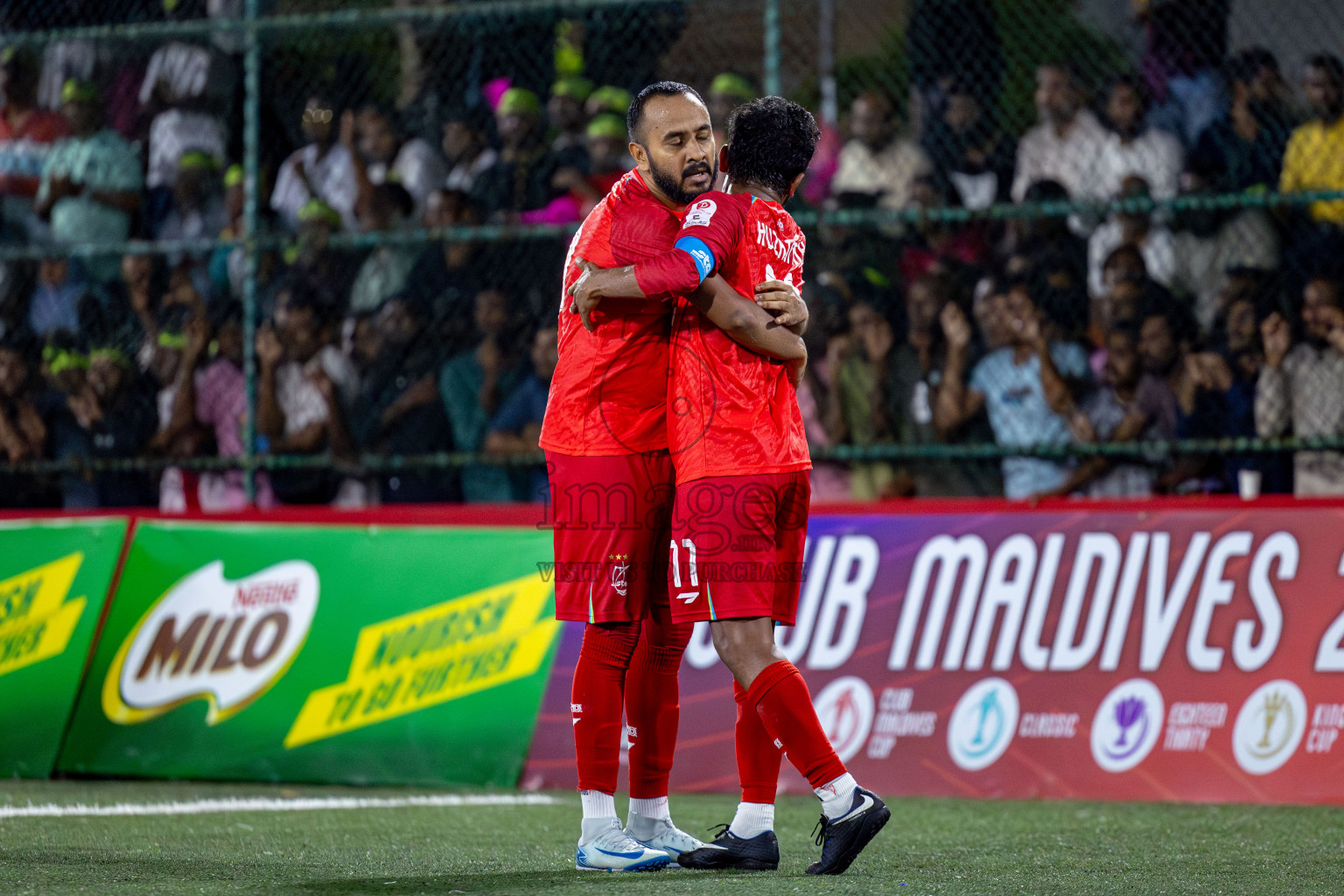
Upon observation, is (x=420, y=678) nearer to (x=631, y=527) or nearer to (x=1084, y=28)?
(x=631, y=527)

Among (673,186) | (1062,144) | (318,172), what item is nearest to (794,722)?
(673,186)

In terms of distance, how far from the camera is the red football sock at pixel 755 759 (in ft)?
13.0

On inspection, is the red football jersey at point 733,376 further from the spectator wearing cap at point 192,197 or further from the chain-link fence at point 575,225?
the spectator wearing cap at point 192,197

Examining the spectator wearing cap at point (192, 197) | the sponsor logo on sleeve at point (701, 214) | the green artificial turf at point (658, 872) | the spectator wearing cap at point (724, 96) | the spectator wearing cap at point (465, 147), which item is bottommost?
the green artificial turf at point (658, 872)

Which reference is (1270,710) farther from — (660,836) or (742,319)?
(742,319)

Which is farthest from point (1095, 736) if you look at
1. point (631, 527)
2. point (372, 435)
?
point (372, 435)

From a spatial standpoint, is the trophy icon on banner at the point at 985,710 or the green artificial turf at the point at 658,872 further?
the trophy icon on banner at the point at 985,710

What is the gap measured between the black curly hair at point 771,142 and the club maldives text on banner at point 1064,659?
2481 millimetres

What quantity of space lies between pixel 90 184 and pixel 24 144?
770mm

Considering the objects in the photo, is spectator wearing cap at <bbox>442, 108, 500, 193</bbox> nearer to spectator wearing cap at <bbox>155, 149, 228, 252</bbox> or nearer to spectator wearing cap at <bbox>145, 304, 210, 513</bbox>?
spectator wearing cap at <bbox>155, 149, 228, 252</bbox>

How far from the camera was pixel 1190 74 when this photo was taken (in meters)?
7.41

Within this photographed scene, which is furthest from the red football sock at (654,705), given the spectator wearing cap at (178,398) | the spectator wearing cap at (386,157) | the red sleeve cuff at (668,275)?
the spectator wearing cap at (386,157)

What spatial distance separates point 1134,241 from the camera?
7.14m

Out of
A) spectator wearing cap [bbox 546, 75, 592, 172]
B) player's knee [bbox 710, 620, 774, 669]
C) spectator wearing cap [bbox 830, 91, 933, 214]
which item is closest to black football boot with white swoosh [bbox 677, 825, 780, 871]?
player's knee [bbox 710, 620, 774, 669]
